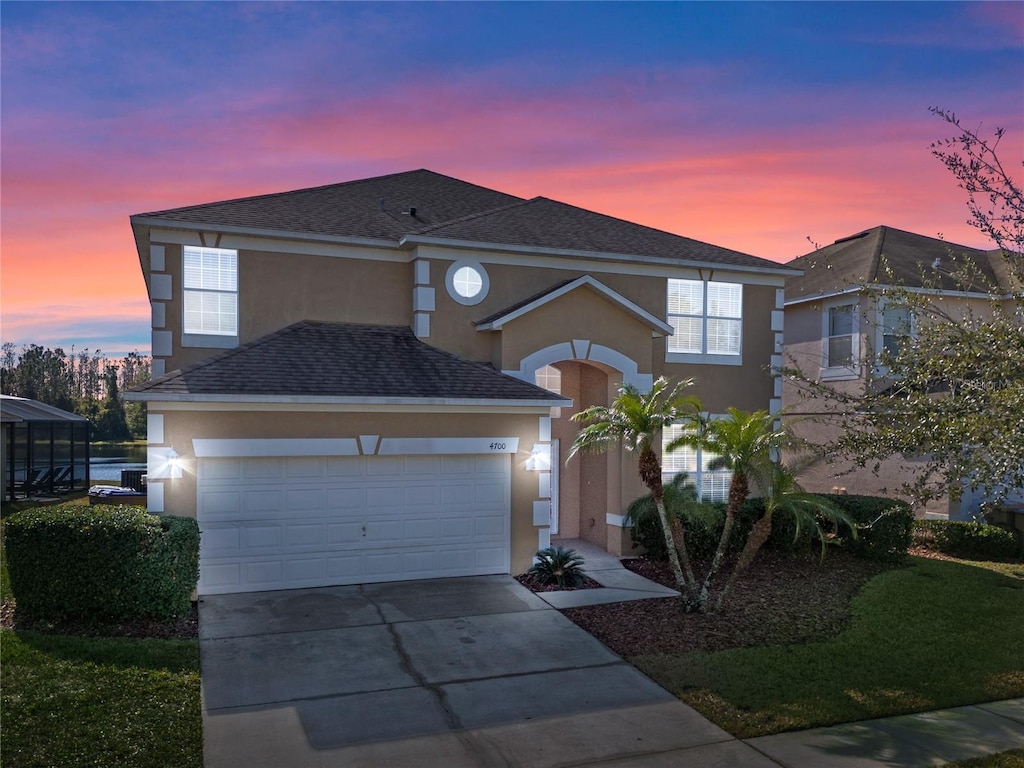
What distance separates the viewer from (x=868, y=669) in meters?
9.51

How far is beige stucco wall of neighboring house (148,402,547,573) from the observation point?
473 inches

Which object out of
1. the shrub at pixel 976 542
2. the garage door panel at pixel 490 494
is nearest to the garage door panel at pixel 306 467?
the garage door panel at pixel 490 494

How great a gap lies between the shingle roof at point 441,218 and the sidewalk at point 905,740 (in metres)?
10.5

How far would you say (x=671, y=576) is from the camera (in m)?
14.2

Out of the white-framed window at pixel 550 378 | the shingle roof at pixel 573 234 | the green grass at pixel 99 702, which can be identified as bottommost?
the green grass at pixel 99 702

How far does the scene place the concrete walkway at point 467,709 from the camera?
7090 mm

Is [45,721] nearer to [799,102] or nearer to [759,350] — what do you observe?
[799,102]

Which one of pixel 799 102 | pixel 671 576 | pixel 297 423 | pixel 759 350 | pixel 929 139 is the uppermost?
Result: pixel 799 102

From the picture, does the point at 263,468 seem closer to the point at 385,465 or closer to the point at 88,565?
the point at 385,465

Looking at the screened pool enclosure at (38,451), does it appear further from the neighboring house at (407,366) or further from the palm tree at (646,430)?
the palm tree at (646,430)

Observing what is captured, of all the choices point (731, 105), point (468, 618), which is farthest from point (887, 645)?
point (731, 105)

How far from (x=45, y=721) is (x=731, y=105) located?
13513mm

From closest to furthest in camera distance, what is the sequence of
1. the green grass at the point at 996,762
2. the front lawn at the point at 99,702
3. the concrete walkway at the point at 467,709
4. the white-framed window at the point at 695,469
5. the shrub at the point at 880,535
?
the front lawn at the point at 99,702 → the green grass at the point at 996,762 → the concrete walkway at the point at 467,709 → the shrub at the point at 880,535 → the white-framed window at the point at 695,469

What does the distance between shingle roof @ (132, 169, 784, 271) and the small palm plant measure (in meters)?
6.22
